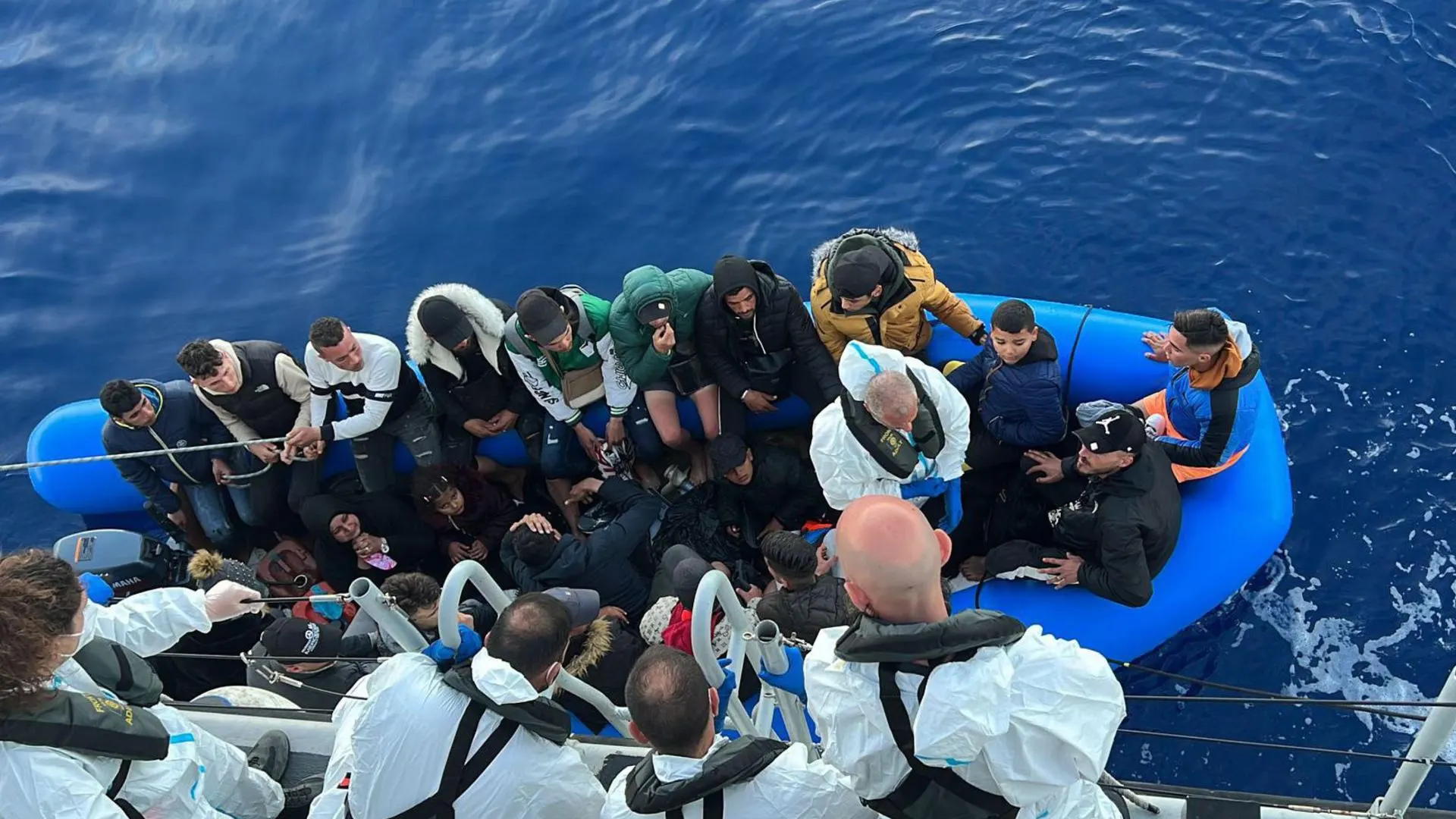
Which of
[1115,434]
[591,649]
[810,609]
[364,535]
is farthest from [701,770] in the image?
[364,535]

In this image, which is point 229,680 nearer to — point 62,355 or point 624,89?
point 62,355

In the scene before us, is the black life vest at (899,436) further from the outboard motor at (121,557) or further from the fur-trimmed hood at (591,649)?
the outboard motor at (121,557)

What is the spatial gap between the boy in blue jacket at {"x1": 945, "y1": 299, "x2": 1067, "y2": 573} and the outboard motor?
11.8 ft

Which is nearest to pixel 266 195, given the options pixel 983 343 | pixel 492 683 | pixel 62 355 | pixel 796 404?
pixel 62 355

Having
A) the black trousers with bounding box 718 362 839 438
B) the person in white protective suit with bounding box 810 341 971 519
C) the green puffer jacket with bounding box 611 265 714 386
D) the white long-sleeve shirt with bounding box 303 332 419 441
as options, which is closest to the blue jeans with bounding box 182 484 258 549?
the white long-sleeve shirt with bounding box 303 332 419 441

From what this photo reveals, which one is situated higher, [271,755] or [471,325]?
[471,325]

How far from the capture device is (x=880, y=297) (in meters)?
3.96

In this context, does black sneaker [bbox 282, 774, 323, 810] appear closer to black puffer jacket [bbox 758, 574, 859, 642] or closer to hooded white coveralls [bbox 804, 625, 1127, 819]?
black puffer jacket [bbox 758, 574, 859, 642]

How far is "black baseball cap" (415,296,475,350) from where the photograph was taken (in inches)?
155

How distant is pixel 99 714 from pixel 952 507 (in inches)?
109

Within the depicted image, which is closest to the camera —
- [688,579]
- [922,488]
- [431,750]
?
[431,750]

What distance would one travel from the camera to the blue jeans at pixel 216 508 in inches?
186

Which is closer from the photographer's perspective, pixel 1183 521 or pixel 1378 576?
pixel 1183 521

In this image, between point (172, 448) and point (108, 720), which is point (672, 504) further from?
point (108, 720)
